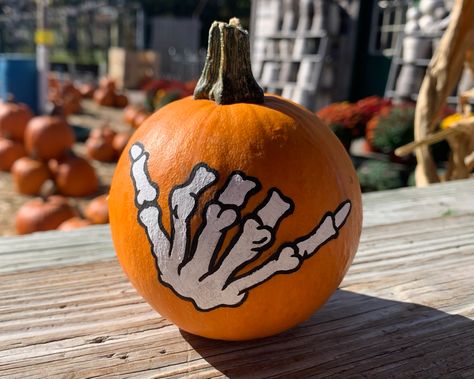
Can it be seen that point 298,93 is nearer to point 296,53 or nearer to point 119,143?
point 296,53

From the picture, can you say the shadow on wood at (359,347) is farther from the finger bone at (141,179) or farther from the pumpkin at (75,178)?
the pumpkin at (75,178)

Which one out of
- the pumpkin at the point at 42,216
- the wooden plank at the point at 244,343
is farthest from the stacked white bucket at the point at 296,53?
the wooden plank at the point at 244,343

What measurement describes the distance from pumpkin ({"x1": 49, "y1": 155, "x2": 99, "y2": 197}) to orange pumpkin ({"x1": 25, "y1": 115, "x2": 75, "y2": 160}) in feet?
0.87

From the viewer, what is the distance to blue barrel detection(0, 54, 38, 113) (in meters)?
6.78

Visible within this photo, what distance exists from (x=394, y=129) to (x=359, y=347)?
3167mm

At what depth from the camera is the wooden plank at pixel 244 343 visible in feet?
3.53

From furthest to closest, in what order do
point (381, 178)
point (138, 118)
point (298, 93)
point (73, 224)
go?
point (138, 118) → point (298, 93) → point (381, 178) → point (73, 224)

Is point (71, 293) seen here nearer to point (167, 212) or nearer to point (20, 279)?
point (20, 279)

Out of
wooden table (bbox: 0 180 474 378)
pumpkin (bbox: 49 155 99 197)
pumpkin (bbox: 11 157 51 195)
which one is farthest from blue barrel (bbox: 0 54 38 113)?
wooden table (bbox: 0 180 474 378)

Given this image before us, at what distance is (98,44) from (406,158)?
17.2 meters

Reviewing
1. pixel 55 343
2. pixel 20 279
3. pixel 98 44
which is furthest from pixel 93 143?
pixel 98 44

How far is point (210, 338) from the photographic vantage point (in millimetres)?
1167

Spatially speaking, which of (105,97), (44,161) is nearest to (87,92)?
(105,97)

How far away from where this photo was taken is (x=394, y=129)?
4031 millimetres
